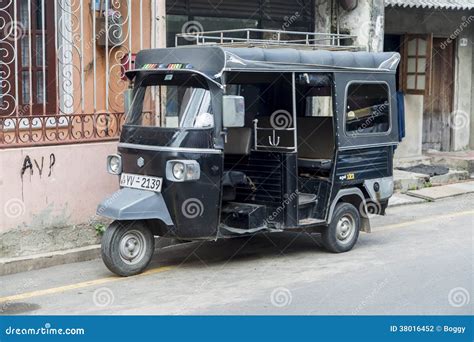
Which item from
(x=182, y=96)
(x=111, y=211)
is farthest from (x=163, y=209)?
(x=182, y=96)

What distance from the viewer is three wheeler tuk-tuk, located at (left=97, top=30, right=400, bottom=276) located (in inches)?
314

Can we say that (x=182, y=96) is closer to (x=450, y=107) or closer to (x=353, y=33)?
(x=353, y=33)

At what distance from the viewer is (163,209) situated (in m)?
7.96

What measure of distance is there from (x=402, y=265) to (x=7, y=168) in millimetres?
4452

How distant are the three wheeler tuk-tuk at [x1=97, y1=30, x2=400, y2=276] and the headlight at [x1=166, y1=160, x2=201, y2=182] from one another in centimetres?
1

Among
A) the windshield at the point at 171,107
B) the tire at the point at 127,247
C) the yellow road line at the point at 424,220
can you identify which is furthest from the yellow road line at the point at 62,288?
the yellow road line at the point at 424,220

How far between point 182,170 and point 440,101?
33.7ft

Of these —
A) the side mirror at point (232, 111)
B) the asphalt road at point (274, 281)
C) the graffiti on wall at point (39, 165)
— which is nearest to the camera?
the asphalt road at point (274, 281)

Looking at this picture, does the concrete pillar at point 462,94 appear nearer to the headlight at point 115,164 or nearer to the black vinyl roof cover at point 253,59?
the black vinyl roof cover at point 253,59

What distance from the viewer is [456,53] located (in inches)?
661

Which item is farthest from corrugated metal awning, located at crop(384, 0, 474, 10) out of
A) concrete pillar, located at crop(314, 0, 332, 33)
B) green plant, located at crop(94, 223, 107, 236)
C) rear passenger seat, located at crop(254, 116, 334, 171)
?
green plant, located at crop(94, 223, 107, 236)

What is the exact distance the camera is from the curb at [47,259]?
27.5 feet

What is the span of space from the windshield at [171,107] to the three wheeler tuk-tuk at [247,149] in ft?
0.04

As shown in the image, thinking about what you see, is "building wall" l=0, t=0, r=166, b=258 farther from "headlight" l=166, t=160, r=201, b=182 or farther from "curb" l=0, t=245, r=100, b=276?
"headlight" l=166, t=160, r=201, b=182
